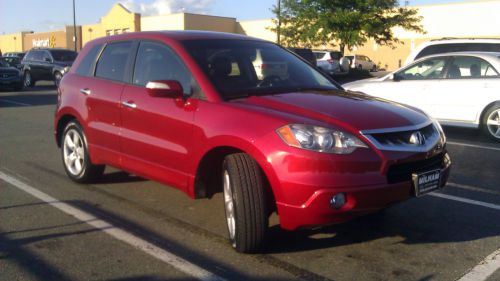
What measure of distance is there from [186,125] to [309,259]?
4.85 ft

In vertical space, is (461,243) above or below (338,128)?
below

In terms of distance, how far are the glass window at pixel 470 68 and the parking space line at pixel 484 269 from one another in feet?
20.5

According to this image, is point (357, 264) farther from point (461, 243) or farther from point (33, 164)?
point (33, 164)

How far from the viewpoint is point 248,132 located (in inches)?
161

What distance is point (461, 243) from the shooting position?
4.56 m

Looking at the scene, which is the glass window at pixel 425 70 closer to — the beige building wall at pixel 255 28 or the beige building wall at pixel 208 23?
Result: the beige building wall at pixel 208 23

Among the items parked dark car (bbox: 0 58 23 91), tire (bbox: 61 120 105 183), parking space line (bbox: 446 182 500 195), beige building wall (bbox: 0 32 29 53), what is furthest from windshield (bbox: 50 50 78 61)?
beige building wall (bbox: 0 32 29 53)

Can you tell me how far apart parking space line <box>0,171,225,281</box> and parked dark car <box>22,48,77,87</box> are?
18500mm

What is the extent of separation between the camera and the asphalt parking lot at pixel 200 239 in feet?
13.0

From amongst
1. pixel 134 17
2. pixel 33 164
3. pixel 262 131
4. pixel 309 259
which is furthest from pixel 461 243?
pixel 134 17

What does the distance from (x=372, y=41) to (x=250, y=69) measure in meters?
46.4

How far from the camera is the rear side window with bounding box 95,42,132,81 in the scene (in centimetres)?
576

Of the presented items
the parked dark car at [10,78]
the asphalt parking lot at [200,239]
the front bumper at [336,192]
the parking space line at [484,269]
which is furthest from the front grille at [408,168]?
the parked dark car at [10,78]

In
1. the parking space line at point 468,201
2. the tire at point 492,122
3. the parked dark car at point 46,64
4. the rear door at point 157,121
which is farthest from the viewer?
the parked dark car at point 46,64
